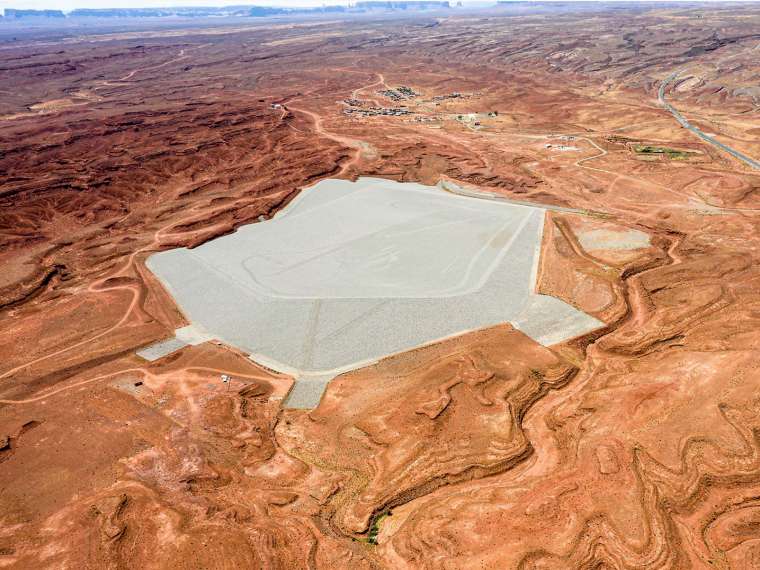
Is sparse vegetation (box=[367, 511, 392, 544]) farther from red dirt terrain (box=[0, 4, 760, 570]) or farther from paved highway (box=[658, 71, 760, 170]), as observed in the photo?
paved highway (box=[658, 71, 760, 170])

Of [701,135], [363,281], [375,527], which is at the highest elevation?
[701,135]

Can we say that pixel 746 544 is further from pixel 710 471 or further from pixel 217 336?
pixel 217 336

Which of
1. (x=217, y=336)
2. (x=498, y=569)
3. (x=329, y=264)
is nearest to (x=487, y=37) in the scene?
(x=329, y=264)

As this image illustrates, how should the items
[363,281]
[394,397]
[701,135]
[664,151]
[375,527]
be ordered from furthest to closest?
[701,135] < [664,151] < [363,281] < [394,397] < [375,527]

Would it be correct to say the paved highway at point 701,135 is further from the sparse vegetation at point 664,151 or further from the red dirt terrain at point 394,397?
the sparse vegetation at point 664,151

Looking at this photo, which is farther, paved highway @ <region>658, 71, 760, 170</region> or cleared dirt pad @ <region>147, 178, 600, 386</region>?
→ paved highway @ <region>658, 71, 760, 170</region>

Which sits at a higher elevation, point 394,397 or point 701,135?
point 701,135

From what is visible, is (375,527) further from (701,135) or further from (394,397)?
(701,135)

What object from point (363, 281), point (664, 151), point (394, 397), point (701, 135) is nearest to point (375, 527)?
point (394, 397)

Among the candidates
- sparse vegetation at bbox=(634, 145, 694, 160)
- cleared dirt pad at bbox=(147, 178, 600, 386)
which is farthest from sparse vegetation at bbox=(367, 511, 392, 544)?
sparse vegetation at bbox=(634, 145, 694, 160)

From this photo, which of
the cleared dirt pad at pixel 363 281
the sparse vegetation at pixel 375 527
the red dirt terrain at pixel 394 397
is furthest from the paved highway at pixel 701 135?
the sparse vegetation at pixel 375 527
